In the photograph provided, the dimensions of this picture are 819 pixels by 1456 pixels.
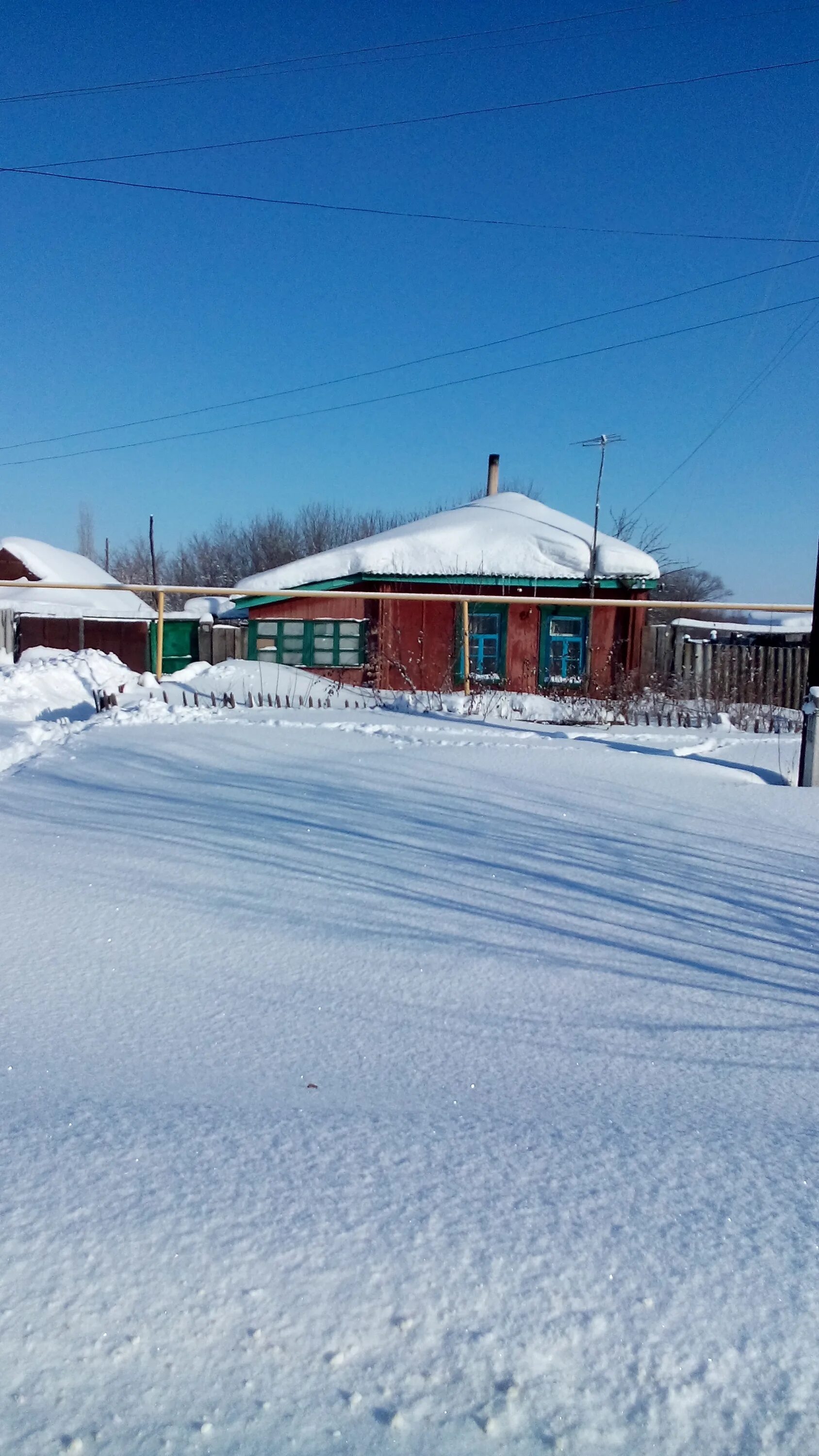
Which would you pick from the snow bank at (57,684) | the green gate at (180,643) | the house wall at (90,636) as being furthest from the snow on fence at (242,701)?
the house wall at (90,636)

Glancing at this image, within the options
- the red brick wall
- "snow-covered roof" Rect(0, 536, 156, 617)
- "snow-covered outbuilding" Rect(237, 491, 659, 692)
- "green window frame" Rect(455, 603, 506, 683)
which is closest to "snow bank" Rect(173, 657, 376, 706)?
"snow-covered outbuilding" Rect(237, 491, 659, 692)

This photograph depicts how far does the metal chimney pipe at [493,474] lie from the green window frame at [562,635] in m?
9.31

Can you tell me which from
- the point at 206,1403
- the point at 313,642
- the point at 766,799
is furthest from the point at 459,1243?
the point at 313,642

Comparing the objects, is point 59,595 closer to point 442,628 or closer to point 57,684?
point 442,628

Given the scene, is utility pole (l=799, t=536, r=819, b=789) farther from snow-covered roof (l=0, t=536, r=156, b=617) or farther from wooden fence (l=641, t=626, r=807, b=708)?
snow-covered roof (l=0, t=536, r=156, b=617)

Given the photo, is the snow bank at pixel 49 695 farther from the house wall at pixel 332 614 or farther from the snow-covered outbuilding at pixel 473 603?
the snow-covered outbuilding at pixel 473 603

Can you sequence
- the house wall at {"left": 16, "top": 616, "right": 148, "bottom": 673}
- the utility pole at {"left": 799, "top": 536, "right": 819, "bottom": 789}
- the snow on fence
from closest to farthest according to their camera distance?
the utility pole at {"left": 799, "top": 536, "right": 819, "bottom": 789}
the snow on fence
the house wall at {"left": 16, "top": 616, "right": 148, "bottom": 673}

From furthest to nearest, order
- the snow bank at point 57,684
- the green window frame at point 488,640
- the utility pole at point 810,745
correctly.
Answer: the green window frame at point 488,640, the snow bank at point 57,684, the utility pole at point 810,745

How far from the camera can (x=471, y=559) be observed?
17594 millimetres

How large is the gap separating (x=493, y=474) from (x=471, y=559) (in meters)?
9.46

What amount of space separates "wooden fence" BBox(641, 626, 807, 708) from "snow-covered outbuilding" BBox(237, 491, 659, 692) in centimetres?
108

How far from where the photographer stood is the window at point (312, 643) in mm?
18109

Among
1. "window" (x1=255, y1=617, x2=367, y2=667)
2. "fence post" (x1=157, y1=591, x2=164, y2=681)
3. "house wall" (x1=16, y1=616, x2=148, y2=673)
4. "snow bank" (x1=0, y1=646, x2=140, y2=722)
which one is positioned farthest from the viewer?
"house wall" (x1=16, y1=616, x2=148, y2=673)

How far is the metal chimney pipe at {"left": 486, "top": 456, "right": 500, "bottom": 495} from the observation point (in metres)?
26.0
